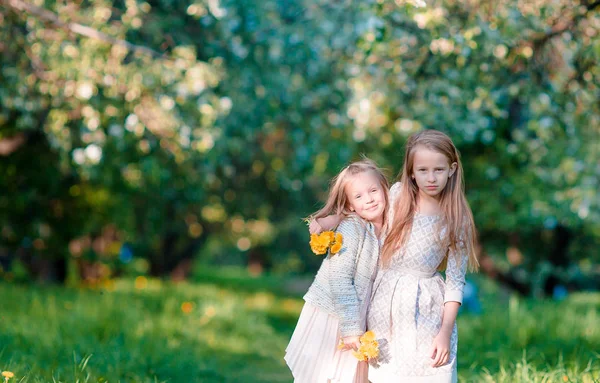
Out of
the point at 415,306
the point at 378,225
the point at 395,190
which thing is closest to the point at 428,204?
the point at 395,190

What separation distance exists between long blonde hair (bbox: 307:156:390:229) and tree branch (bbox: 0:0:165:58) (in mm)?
3290

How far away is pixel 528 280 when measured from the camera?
41.6ft

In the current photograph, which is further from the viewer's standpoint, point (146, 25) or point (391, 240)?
point (146, 25)

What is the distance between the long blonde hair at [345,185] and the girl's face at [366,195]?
0.02 meters

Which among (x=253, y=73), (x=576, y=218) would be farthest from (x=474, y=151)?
(x=253, y=73)

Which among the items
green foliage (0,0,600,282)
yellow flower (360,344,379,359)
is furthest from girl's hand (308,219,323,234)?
green foliage (0,0,600,282)

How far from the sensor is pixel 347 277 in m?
3.45

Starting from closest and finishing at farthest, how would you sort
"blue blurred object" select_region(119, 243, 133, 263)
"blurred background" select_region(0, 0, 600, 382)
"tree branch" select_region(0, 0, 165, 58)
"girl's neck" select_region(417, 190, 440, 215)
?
"girl's neck" select_region(417, 190, 440, 215)
"blurred background" select_region(0, 0, 600, 382)
"tree branch" select_region(0, 0, 165, 58)
"blue blurred object" select_region(119, 243, 133, 263)

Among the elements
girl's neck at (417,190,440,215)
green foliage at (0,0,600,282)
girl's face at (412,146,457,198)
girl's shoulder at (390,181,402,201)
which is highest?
green foliage at (0,0,600,282)

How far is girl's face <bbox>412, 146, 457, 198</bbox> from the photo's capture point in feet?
11.1

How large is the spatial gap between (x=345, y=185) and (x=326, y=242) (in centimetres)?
33

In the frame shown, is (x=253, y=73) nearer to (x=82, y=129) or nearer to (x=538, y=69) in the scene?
(x=82, y=129)

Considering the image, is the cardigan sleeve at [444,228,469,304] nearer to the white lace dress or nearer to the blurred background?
the white lace dress

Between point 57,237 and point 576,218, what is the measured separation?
7312mm
